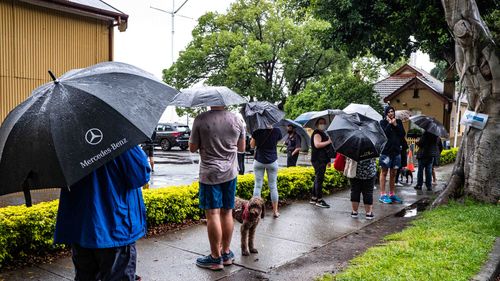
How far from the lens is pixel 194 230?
627 cm

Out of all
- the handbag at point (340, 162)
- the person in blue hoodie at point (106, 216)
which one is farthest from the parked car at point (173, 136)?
the person in blue hoodie at point (106, 216)

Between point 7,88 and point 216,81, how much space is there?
73.6ft

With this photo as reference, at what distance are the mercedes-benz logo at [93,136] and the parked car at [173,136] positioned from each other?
25.2m

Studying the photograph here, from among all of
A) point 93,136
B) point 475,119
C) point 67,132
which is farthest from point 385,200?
point 67,132

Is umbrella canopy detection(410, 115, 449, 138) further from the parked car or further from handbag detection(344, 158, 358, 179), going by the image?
the parked car

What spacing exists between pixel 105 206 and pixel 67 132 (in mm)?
568

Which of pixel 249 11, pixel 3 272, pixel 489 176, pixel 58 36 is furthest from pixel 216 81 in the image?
pixel 3 272

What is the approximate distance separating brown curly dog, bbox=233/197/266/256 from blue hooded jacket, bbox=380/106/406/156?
14.8 feet

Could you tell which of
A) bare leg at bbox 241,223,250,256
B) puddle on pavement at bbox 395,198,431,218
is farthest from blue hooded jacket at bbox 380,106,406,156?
bare leg at bbox 241,223,250,256

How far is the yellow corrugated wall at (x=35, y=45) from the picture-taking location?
10086mm

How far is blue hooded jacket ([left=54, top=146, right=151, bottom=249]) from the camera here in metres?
2.65

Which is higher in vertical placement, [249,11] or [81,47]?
[249,11]

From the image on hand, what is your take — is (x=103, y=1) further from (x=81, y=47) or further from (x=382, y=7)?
(x=382, y=7)

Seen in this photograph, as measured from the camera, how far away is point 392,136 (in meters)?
8.78
